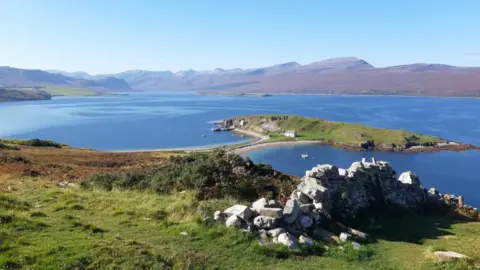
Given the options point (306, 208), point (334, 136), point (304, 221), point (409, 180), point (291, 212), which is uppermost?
point (291, 212)

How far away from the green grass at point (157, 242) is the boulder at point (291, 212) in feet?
4.50

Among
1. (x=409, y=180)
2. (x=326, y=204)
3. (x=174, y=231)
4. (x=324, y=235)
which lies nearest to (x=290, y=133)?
(x=409, y=180)

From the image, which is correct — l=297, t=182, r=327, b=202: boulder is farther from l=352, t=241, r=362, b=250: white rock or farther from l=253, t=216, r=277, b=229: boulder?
l=253, t=216, r=277, b=229: boulder

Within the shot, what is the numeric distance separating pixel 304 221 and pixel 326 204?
186 cm

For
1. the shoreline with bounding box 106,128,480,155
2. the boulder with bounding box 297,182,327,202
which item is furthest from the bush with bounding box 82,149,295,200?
the shoreline with bounding box 106,128,480,155

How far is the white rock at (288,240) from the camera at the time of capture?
11448 mm

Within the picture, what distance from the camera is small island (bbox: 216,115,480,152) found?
118 meters

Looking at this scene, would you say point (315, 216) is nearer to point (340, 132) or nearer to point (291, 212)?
point (291, 212)

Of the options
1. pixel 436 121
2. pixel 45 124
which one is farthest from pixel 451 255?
pixel 436 121

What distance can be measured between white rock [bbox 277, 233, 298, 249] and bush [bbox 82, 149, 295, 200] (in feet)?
16.4

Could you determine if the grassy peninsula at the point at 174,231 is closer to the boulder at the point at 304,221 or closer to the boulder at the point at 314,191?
the boulder at the point at 304,221

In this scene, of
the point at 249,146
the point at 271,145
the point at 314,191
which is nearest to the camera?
the point at 314,191

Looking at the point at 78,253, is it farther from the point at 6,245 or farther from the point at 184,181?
the point at 184,181

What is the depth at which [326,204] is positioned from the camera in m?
14.8
